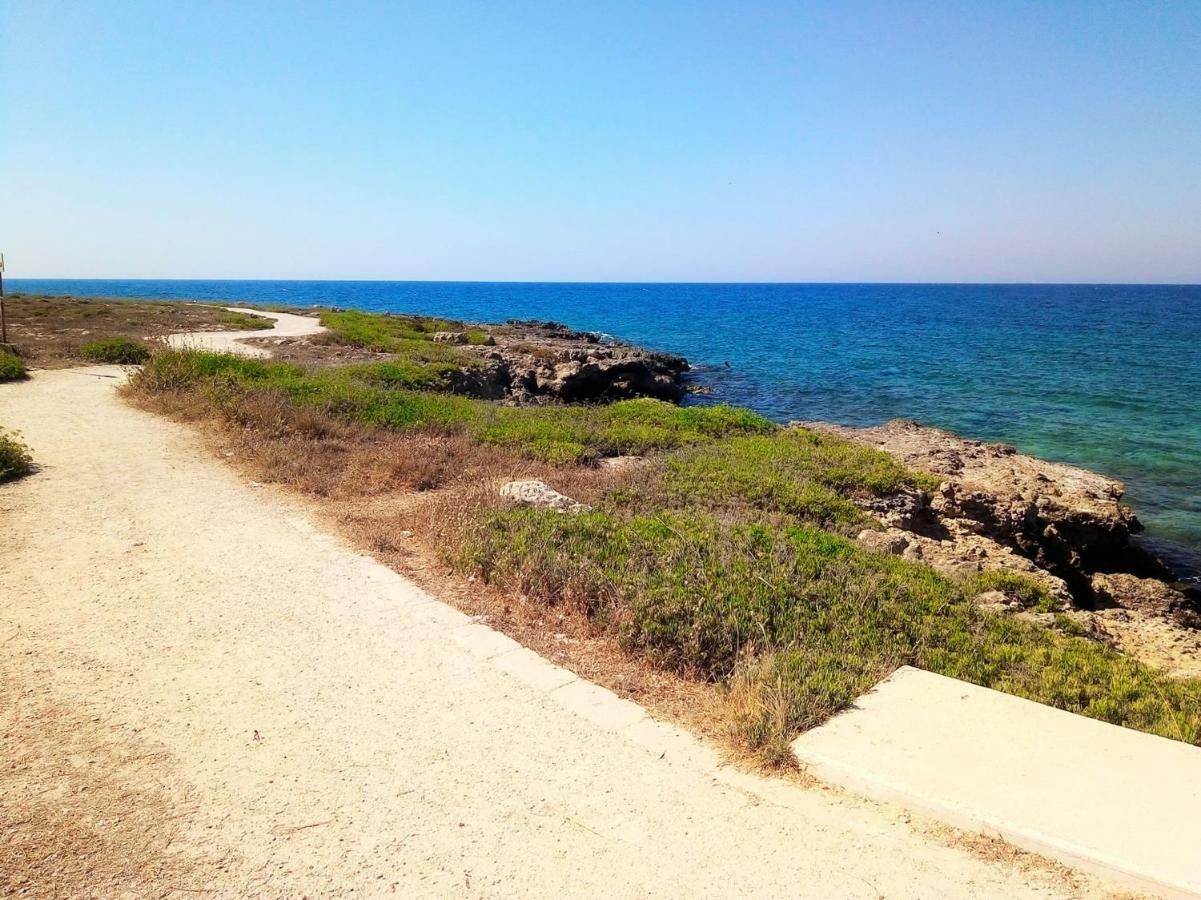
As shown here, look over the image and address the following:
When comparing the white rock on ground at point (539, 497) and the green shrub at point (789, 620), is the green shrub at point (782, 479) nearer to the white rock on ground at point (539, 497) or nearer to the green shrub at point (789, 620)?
the white rock on ground at point (539, 497)

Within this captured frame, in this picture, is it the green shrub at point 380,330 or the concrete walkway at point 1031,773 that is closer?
the concrete walkway at point 1031,773

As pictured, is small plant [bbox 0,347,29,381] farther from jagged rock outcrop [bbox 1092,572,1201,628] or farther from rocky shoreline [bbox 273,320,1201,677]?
jagged rock outcrop [bbox 1092,572,1201,628]

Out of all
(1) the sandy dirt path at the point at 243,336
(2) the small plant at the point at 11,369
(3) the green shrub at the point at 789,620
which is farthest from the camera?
(1) the sandy dirt path at the point at 243,336

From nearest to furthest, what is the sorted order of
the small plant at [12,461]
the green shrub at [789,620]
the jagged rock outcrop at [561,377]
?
the green shrub at [789,620] < the small plant at [12,461] < the jagged rock outcrop at [561,377]

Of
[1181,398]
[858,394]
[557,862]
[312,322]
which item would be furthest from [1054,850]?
[312,322]

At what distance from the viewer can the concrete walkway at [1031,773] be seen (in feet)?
11.8

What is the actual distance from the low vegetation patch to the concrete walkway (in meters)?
0.35

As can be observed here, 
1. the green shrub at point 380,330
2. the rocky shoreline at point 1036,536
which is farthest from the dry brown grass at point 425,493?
the green shrub at point 380,330

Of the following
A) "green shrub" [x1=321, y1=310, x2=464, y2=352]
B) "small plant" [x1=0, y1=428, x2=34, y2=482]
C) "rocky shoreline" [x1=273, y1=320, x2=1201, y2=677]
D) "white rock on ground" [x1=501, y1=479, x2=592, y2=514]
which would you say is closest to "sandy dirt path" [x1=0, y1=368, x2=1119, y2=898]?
"white rock on ground" [x1=501, y1=479, x2=592, y2=514]

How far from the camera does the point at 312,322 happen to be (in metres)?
37.4

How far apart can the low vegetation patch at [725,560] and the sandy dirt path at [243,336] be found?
378 inches

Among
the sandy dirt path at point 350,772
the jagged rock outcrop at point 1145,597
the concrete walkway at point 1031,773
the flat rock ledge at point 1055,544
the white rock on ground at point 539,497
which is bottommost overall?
the jagged rock outcrop at point 1145,597

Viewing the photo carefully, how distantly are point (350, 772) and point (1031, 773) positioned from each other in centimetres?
375

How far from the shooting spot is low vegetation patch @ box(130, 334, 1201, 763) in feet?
17.7
